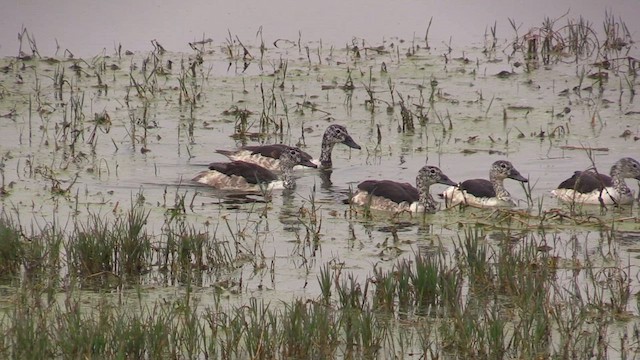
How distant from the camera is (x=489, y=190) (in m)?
12.5

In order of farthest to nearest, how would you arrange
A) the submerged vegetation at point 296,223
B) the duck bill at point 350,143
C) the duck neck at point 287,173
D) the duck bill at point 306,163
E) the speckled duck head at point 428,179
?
the duck bill at point 350,143
the duck bill at point 306,163
the duck neck at point 287,173
the speckled duck head at point 428,179
the submerged vegetation at point 296,223

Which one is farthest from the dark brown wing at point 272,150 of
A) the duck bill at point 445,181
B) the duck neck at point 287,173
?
the duck bill at point 445,181

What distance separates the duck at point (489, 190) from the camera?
40.5 feet

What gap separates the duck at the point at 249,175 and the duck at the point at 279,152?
11 cm

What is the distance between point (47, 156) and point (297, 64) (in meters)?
6.00

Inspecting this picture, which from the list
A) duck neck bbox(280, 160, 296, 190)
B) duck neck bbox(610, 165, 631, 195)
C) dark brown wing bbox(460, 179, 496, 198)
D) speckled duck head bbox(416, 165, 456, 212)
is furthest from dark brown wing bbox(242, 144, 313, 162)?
duck neck bbox(610, 165, 631, 195)

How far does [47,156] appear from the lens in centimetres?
1401

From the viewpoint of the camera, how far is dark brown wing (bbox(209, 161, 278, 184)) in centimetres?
1335

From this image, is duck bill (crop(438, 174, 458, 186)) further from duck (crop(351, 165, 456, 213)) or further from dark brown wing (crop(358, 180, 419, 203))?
dark brown wing (crop(358, 180, 419, 203))

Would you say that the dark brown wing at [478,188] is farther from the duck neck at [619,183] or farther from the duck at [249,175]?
the duck at [249,175]

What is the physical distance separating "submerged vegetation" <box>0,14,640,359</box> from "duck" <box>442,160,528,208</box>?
0.69 feet

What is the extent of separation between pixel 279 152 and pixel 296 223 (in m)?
2.96

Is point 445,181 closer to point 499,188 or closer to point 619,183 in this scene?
point 499,188

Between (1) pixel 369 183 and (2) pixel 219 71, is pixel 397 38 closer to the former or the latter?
(2) pixel 219 71
